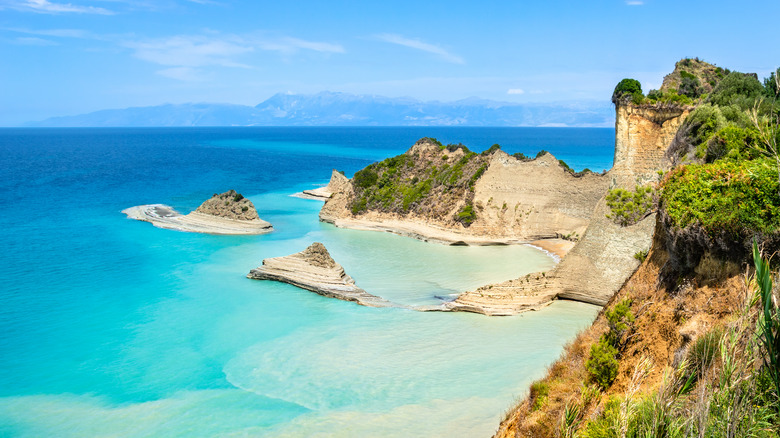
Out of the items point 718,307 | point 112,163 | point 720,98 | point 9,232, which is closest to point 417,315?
point 718,307

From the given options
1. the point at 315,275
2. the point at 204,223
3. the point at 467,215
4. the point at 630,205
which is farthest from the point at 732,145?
the point at 204,223

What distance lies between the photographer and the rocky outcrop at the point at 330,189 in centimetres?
6434

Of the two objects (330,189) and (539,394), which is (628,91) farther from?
(330,189)

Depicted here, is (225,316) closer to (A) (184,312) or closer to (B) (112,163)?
(A) (184,312)

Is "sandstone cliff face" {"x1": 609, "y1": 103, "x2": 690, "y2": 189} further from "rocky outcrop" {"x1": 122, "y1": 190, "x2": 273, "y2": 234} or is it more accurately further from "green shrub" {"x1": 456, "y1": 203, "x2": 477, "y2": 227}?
Answer: "rocky outcrop" {"x1": 122, "y1": 190, "x2": 273, "y2": 234}

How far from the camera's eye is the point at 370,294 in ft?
95.1

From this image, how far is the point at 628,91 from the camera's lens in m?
25.5

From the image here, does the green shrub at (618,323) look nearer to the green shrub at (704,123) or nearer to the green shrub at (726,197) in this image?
the green shrub at (726,197)

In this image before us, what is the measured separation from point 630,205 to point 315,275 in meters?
16.7

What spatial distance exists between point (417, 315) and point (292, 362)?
6854mm

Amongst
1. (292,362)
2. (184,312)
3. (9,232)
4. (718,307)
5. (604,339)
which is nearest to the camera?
(718,307)

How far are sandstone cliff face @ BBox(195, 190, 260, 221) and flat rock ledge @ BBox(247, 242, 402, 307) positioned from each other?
16767mm

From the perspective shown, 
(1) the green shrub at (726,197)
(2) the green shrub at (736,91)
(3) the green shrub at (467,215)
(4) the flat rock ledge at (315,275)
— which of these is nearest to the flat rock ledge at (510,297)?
(4) the flat rock ledge at (315,275)

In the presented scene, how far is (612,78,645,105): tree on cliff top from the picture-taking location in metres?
25.1
